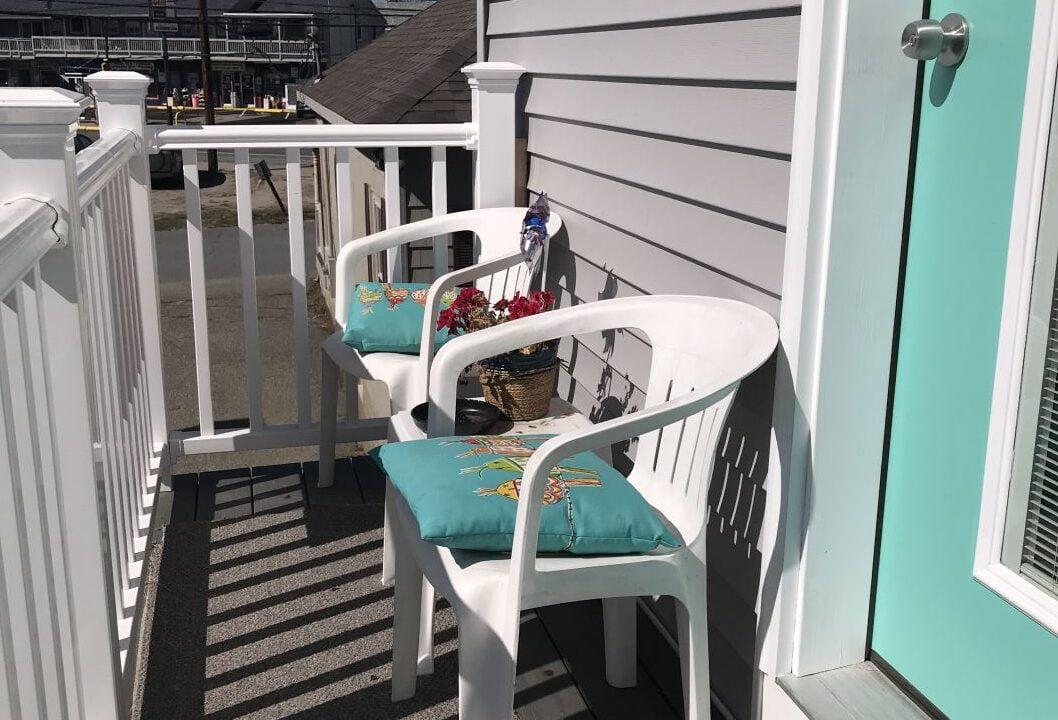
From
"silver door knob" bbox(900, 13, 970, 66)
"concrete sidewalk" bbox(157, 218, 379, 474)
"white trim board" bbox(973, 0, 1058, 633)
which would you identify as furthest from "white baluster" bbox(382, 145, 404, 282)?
"concrete sidewalk" bbox(157, 218, 379, 474)

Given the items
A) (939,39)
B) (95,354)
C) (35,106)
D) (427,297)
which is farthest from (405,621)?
(939,39)

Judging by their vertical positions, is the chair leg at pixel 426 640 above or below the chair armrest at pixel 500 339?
below

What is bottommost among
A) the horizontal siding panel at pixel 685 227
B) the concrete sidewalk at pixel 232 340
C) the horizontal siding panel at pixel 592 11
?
the concrete sidewalk at pixel 232 340

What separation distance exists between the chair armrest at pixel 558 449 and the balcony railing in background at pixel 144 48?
5469 centimetres

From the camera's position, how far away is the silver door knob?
4.82 feet

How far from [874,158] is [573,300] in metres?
1.42

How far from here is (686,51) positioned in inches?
82.4

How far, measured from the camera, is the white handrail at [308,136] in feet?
10.2

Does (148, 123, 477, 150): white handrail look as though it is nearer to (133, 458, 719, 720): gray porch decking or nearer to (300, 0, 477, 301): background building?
(300, 0, 477, 301): background building

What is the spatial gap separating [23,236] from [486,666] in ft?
2.96

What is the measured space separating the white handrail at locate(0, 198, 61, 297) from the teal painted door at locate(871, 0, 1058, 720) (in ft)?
4.09

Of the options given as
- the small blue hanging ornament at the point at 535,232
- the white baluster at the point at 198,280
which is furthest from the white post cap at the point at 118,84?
the small blue hanging ornament at the point at 535,232

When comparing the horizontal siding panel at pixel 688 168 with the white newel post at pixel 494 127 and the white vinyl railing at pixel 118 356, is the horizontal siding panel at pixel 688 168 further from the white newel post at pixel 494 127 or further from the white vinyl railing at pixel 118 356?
the white vinyl railing at pixel 118 356

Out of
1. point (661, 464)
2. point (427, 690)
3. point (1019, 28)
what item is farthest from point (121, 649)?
point (1019, 28)
